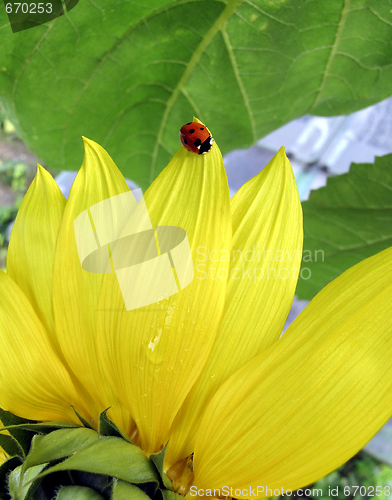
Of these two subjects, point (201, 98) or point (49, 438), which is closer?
point (49, 438)

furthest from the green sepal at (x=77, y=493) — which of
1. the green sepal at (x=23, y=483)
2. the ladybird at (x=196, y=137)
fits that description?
the ladybird at (x=196, y=137)

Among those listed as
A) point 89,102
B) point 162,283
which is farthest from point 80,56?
point 162,283

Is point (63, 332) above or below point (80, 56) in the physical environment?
below

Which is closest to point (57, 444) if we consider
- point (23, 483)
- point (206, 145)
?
point (23, 483)

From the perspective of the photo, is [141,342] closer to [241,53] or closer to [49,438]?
[49,438]

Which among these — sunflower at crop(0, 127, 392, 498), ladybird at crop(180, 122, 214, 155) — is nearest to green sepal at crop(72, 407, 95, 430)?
sunflower at crop(0, 127, 392, 498)

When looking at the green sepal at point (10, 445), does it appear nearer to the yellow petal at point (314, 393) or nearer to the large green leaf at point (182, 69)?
the yellow petal at point (314, 393)

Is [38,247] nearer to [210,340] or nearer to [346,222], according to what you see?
[210,340]
